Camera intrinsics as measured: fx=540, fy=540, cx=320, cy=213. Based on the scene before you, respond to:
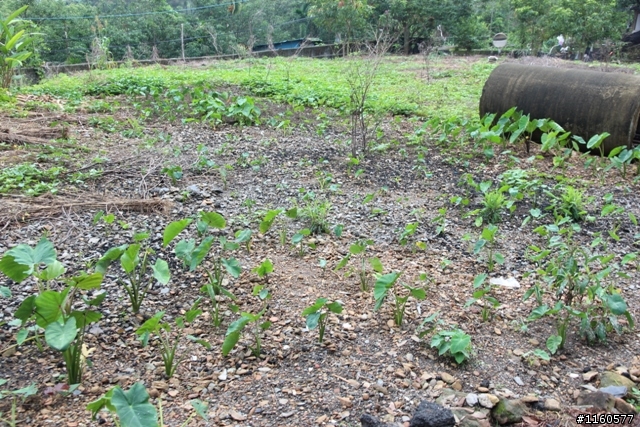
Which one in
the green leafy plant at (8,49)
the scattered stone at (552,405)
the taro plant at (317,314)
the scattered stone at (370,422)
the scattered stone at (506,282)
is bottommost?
the scattered stone at (552,405)

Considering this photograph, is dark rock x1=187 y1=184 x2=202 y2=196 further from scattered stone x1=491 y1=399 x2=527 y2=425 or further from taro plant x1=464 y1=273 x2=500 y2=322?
scattered stone x1=491 y1=399 x2=527 y2=425

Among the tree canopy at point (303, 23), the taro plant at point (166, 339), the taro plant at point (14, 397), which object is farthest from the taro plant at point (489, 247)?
the tree canopy at point (303, 23)

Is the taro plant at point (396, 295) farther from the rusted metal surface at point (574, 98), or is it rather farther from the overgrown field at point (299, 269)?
the rusted metal surface at point (574, 98)

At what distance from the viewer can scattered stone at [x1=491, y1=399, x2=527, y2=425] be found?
1.67 metres

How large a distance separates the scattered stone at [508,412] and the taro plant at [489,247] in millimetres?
896

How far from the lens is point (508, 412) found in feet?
5.50

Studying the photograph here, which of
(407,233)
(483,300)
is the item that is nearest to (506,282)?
(483,300)

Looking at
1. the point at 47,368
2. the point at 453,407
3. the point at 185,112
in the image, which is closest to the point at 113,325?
the point at 47,368

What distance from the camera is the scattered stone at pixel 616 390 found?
1.75m

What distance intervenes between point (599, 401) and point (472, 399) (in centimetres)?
38

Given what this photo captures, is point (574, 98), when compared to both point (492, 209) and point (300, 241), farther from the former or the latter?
point (300, 241)

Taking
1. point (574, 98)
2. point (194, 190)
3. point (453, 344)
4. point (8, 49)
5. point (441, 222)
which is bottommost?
point (453, 344)

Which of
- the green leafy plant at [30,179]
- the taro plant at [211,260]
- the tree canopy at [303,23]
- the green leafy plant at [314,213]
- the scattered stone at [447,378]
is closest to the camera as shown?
the scattered stone at [447,378]

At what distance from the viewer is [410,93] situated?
25.3 ft
